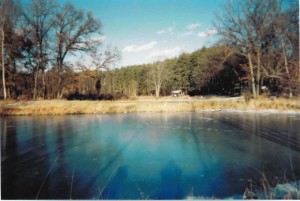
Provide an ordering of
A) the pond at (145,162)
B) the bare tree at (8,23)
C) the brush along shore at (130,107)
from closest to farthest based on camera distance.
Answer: the pond at (145,162), the bare tree at (8,23), the brush along shore at (130,107)

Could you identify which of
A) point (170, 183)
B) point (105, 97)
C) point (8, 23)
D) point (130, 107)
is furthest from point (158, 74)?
point (170, 183)

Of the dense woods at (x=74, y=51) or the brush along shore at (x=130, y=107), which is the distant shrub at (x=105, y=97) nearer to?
the dense woods at (x=74, y=51)

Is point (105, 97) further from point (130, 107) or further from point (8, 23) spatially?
point (8, 23)

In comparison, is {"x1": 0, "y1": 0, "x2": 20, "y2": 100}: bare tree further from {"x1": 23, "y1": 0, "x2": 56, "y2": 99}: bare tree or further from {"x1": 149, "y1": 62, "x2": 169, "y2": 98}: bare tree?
{"x1": 149, "y1": 62, "x2": 169, "y2": 98}: bare tree

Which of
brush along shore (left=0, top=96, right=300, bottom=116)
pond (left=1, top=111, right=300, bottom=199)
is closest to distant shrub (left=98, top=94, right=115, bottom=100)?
brush along shore (left=0, top=96, right=300, bottom=116)

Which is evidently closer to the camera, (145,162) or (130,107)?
(145,162)

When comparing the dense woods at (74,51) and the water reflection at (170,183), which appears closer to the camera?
the water reflection at (170,183)

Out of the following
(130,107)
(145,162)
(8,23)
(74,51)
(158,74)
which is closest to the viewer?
(145,162)

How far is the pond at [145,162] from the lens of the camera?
321 centimetres

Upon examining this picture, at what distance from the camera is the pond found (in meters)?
3.21

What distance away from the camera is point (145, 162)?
4.35 metres

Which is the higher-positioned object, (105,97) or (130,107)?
(105,97)

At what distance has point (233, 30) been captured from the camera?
1666 centimetres

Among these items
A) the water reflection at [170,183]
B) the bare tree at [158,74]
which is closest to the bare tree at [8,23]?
the water reflection at [170,183]
